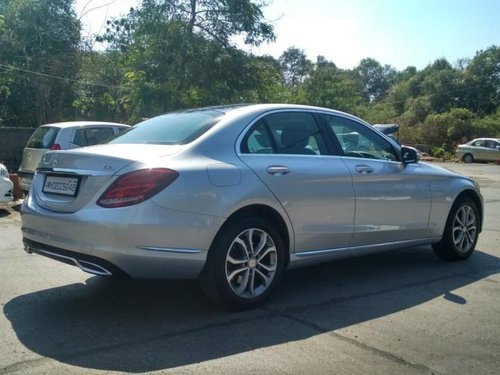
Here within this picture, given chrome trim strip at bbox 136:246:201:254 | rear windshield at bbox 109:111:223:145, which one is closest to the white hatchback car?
rear windshield at bbox 109:111:223:145


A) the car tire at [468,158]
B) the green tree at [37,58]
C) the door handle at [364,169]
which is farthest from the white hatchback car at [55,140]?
the car tire at [468,158]

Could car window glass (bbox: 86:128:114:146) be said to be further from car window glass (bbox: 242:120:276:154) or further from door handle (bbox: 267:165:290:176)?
door handle (bbox: 267:165:290:176)

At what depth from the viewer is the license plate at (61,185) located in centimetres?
443

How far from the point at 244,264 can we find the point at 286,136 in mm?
1223

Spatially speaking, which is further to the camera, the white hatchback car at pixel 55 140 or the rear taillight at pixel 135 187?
the white hatchback car at pixel 55 140

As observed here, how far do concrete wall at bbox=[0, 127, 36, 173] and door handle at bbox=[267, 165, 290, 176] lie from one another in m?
15.1

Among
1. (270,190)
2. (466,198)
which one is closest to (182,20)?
(466,198)

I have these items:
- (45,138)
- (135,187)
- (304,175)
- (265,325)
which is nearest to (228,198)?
(135,187)

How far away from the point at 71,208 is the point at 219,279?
3.92 ft

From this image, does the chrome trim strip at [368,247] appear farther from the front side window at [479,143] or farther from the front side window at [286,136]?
the front side window at [479,143]

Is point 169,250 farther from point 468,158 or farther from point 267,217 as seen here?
point 468,158

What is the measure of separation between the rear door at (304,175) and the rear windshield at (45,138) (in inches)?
275

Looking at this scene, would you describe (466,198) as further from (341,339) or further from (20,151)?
(20,151)

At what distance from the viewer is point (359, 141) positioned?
5.80 meters
